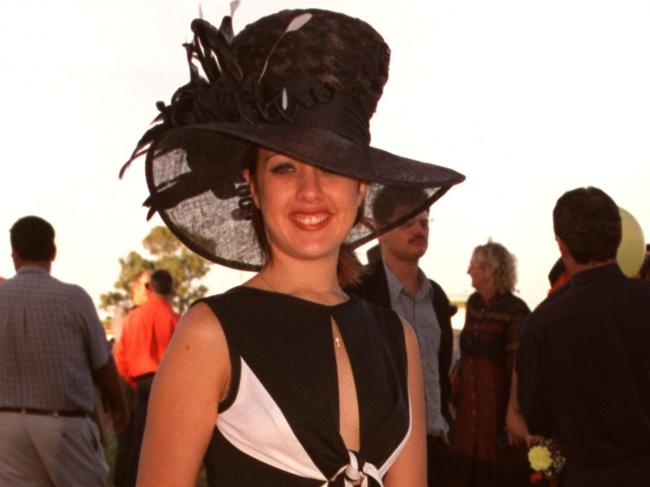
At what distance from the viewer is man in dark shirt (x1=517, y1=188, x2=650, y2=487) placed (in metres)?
4.45

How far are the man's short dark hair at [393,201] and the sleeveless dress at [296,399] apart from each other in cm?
32

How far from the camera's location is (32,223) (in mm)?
6969

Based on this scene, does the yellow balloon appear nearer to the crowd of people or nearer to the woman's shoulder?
the woman's shoulder

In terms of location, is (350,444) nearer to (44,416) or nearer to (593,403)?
(593,403)

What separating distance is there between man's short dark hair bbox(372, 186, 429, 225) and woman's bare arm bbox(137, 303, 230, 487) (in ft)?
2.32

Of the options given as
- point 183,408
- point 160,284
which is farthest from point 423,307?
point 160,284

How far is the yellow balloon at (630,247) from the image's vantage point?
5.80 m

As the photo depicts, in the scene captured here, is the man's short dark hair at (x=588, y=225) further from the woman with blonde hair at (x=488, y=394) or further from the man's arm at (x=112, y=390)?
the woman with blonde hair at (x=488, y=394)

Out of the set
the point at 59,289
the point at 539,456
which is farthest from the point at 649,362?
the point at 59,289

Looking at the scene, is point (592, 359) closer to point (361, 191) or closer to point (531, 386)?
point (531, 386)

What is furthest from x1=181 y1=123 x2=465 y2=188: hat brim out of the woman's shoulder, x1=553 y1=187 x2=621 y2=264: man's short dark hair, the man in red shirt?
the man in red shirt

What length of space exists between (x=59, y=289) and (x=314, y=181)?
14.2 feet

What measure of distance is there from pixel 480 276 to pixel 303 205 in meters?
6.32

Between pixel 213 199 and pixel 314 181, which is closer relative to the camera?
pixel 314 181
